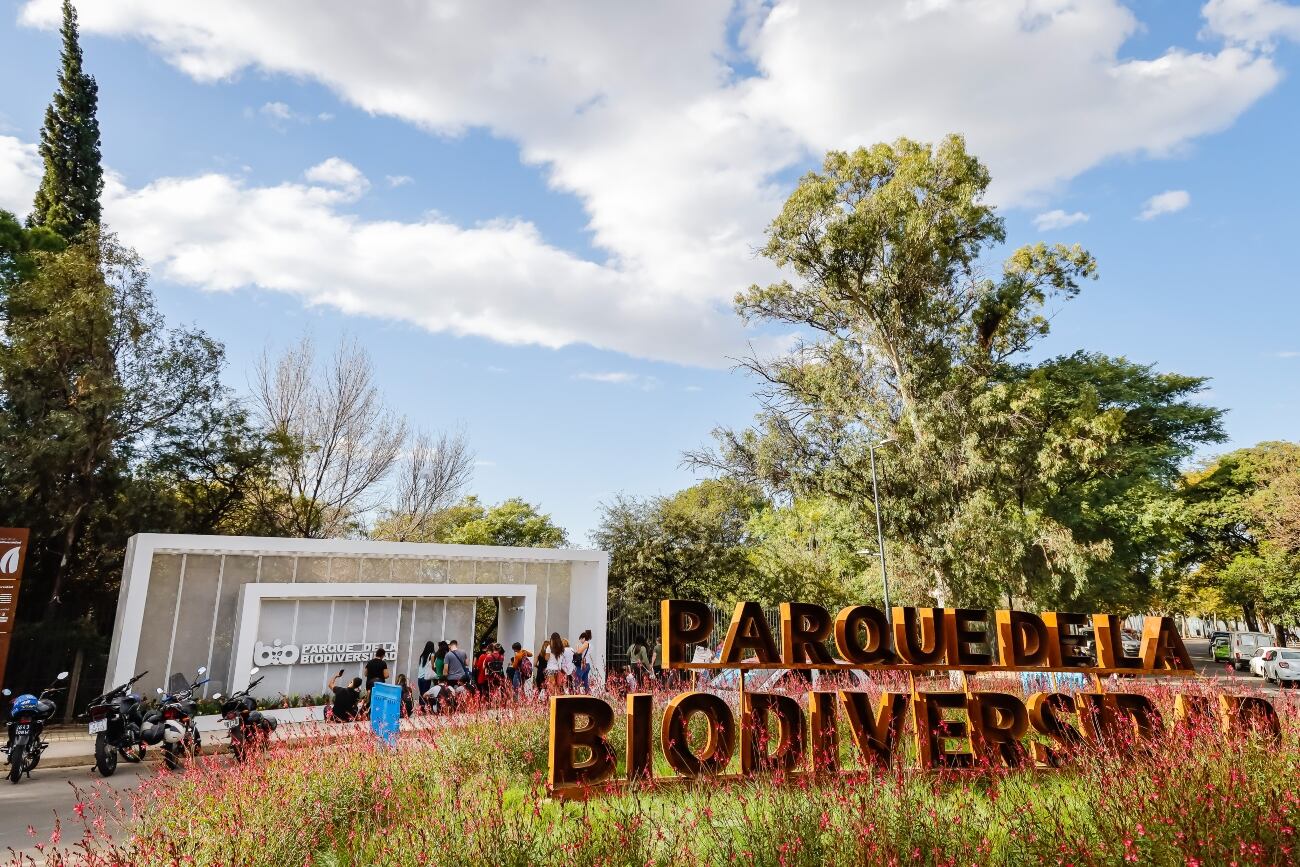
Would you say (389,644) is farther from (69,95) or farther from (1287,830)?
(69,95)

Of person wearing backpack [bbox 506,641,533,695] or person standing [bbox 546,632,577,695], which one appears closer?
person standing [bbox 546,632,577,695]

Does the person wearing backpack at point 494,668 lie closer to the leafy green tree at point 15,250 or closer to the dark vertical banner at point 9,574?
the dark vertical banner at point 9,574

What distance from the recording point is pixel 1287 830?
13.8 ft

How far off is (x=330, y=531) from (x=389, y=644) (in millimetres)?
12041

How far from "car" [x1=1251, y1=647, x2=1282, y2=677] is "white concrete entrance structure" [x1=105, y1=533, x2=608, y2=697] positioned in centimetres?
2483

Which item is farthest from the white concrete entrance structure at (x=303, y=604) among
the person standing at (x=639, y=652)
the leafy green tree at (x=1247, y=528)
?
the leafy green tree at (x=1247, y=528)

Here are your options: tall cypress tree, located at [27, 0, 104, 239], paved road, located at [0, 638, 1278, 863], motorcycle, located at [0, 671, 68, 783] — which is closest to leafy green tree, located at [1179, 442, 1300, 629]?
paved road, located at [0, 638, 1278, 863]

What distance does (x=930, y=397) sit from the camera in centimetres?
2166

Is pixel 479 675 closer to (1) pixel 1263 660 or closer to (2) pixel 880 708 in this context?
(2) pixel 880 708

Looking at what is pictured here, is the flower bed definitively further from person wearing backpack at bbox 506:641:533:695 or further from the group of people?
person wearing backpack at bbox 506:641:533:695

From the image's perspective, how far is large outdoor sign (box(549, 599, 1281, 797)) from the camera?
23.6ft

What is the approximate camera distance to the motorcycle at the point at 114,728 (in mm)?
9875

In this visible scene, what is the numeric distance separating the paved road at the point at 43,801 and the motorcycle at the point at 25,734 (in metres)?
0.19

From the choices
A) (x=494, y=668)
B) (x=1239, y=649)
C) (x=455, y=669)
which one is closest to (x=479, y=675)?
(x=494, y=668)
